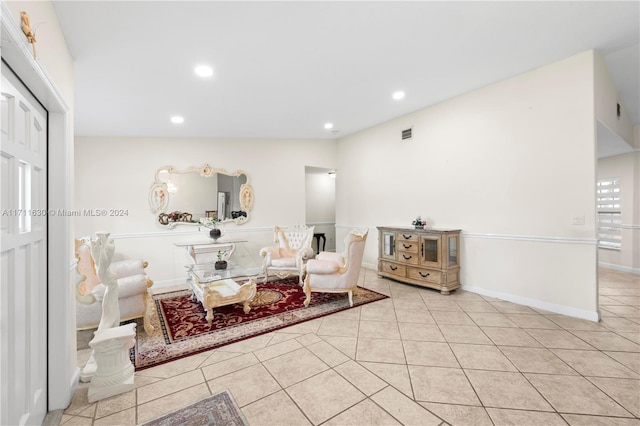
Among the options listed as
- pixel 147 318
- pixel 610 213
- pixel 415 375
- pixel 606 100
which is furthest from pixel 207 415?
pixel 610 213

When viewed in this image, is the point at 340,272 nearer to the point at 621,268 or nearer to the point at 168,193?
the point at 168,193

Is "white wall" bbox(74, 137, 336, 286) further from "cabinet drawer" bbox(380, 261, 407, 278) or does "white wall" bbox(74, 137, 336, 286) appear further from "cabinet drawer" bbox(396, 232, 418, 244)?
"cabinet drawer" bbox(396, 232, 418, 244)

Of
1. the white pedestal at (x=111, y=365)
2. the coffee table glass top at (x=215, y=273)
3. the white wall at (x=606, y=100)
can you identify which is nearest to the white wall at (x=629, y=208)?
the white wall at (x=606, y=100)

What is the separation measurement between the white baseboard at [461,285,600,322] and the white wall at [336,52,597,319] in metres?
0.01

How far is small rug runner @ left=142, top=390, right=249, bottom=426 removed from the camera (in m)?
1.63

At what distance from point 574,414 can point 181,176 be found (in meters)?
5.85

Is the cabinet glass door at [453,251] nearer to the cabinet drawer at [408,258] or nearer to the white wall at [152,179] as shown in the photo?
the cabinet drawer at [408,258]

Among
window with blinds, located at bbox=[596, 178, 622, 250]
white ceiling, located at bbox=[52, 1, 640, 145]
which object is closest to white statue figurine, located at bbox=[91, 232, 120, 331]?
white ceiling, located at bbox=[52, 1, 640, 145]

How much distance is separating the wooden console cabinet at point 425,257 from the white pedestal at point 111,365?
3712 mm

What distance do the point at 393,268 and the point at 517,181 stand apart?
7.27 feet

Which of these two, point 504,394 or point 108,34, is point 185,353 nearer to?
point 504,394

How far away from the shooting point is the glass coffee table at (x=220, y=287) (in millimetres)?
3104

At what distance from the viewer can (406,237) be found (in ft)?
14.5

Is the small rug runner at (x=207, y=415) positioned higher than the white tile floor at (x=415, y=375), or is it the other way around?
the white tile floor at (x=415, y=375)
